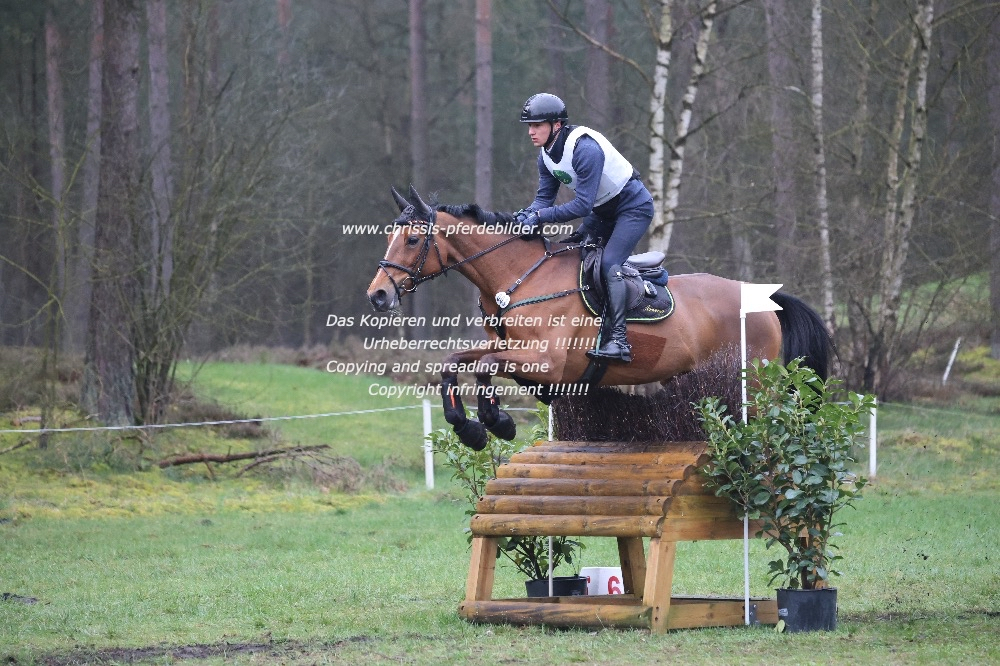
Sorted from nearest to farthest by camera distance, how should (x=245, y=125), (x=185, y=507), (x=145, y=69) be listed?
(x=185, y=507)
(x=245, y=125)
(x=145, y=69)

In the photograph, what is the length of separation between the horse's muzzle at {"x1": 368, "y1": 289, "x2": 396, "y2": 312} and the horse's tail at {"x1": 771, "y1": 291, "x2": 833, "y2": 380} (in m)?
2.85

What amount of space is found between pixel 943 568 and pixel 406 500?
5.96 m

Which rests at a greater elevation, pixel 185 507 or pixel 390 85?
pixel 390 85

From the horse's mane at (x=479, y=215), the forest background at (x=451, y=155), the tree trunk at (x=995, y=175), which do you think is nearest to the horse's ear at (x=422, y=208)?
the horse's mane at (x=479, y=215)

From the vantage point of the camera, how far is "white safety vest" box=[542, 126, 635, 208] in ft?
→ 22.6

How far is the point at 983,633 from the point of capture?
20.6 feet

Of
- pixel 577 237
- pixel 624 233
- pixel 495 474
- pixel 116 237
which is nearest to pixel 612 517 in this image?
pixel 495 474

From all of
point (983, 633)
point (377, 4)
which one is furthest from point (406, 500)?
point (377, 4)

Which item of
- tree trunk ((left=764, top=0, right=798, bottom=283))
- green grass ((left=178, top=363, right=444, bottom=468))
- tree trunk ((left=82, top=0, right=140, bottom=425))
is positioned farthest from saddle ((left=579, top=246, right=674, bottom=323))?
tree trunk ((left=764, top=0, right=798, bottom=283))

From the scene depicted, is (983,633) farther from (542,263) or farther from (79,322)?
(79,322)

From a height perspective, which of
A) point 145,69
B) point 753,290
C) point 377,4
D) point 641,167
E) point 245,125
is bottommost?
point 753,290

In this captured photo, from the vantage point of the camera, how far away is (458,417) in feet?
21.5

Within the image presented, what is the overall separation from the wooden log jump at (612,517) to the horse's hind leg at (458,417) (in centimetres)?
44

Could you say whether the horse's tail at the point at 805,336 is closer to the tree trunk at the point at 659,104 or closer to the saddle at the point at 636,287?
the saddle at the point at 636,287
